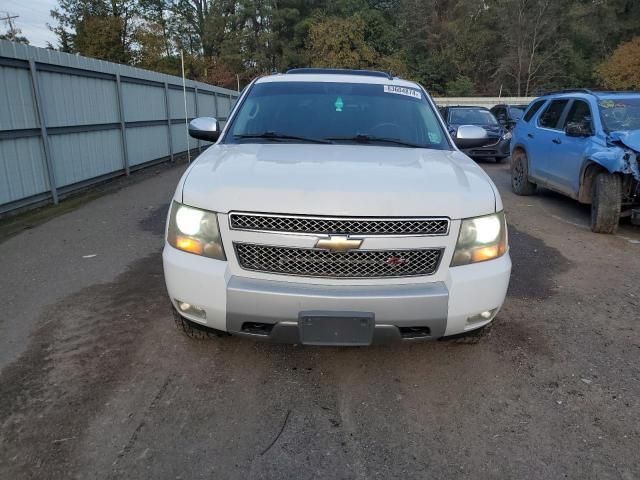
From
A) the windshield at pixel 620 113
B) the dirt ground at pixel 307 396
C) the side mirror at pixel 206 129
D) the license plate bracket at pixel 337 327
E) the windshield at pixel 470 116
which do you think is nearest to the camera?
the dirt ground at pixel 307 396

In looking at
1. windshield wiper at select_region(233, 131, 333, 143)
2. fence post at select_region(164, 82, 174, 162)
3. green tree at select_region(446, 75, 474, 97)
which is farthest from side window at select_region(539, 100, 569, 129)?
green tree at select_region(446, 75, 474, 97)

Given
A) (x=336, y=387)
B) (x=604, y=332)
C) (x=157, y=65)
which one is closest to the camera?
(x=336, y=387)

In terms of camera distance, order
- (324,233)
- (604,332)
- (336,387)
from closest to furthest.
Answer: (324,233) → (336,387) → (604,332)

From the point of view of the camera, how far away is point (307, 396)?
2.86 metres

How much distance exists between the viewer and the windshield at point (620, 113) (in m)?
6.50

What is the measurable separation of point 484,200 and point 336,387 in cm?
140

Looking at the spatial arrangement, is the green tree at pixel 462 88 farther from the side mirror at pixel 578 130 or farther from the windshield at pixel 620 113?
the side mirror at pixel 578 130

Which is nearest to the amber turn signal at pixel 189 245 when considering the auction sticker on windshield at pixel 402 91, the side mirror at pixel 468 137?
the auction sticker on windshield at pixel 402 91

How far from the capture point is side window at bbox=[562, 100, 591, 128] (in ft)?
22.9

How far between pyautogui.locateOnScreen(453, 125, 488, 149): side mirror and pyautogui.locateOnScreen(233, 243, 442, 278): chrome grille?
6.53 ft

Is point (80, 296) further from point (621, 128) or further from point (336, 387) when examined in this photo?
point (621, 128)

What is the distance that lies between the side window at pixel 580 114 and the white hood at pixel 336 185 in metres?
4.90

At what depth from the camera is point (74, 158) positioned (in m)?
8.70

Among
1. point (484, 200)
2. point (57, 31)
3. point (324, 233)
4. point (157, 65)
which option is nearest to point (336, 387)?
point (324, 233)
